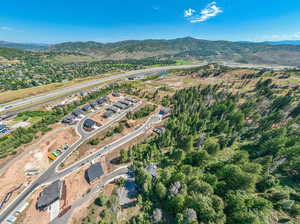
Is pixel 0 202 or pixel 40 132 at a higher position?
pixel 40 132

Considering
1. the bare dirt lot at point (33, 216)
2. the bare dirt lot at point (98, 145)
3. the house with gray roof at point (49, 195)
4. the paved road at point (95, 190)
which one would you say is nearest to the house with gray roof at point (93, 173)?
the paved road at point (95, 190)

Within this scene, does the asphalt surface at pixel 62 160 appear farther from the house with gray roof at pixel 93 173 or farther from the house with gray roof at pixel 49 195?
the house with gray roof at pixel 93 173

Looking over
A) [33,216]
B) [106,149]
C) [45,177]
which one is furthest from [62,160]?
[33,216]

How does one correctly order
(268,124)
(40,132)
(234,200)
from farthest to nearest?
1. (40,132)
2. (268,124)
3. (234,200)

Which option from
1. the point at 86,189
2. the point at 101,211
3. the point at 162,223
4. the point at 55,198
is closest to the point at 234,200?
the point at 162,223

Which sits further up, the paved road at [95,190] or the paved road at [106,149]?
the paved road at [106,149]

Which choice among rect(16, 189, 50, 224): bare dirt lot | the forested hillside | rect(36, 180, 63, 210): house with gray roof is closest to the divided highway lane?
rect(16, 189, 50, 224): bare dirt lot

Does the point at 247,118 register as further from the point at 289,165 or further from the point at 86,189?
the point at 86,189
